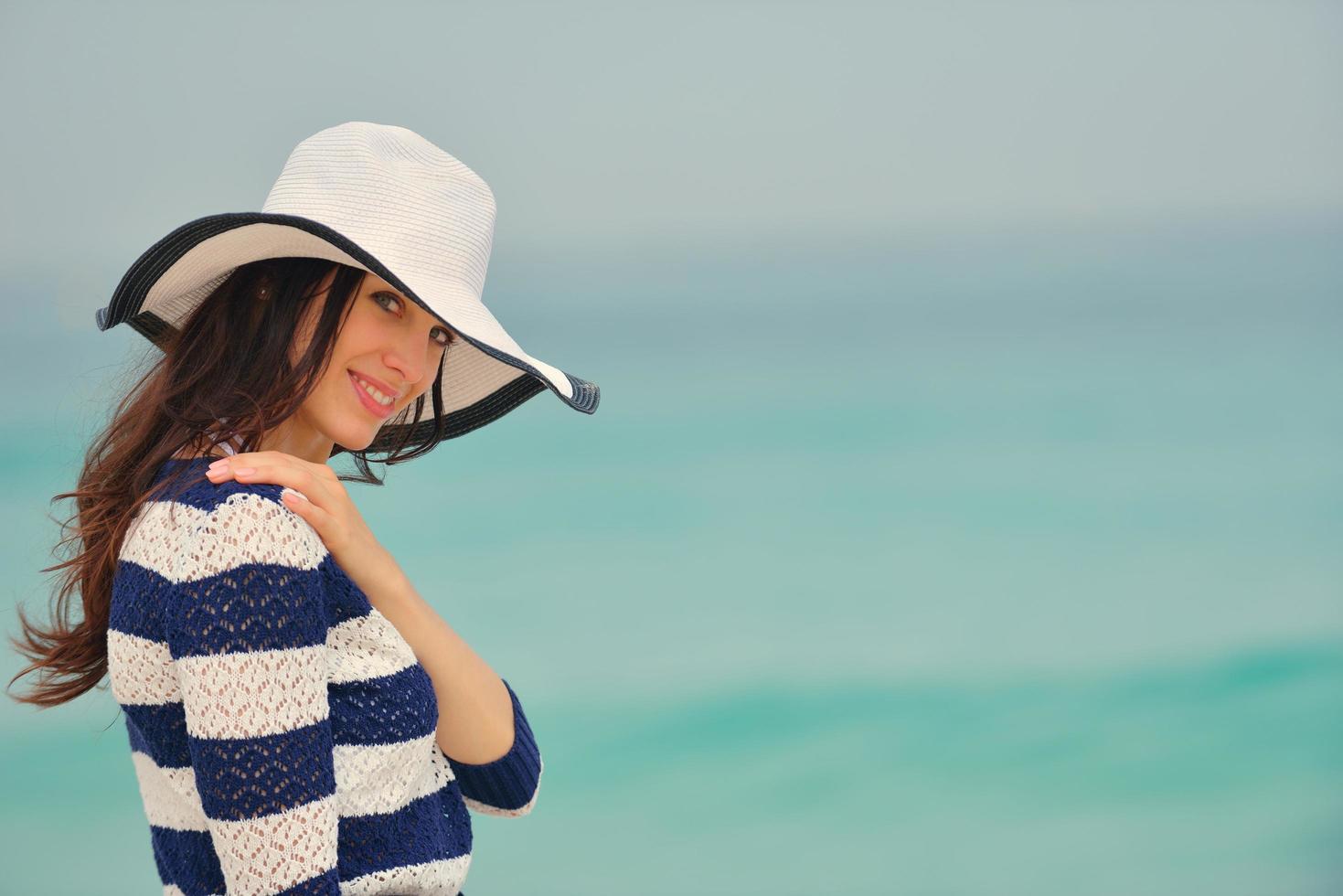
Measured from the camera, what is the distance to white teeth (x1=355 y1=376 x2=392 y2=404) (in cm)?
130

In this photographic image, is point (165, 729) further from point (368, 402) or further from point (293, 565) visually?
point (368, 402)

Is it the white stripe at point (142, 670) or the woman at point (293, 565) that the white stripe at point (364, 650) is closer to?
the woman at point (293, 565)

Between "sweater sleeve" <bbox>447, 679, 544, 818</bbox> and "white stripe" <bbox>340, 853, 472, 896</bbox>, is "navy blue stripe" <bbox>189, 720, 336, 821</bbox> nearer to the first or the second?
"white stripe" <bbox>340, 853, 472, 896</bbox>

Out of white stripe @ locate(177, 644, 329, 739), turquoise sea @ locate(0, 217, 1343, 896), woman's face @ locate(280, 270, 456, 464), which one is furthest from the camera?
turquoise sea @ locate(0, 217, 1343, 896)

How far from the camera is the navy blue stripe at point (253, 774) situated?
103 cm

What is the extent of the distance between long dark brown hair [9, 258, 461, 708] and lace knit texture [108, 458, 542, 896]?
59 millimetres

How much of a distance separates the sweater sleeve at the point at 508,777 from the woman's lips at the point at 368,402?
0.29 m

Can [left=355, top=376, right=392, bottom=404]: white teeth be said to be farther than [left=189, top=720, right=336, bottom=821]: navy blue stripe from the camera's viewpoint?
Yes

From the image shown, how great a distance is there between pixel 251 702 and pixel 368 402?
356 mm

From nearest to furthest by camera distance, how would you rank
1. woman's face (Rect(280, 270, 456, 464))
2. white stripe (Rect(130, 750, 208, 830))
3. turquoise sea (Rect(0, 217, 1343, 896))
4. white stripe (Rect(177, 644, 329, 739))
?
white stripe (Rect(177, 644, 329, 739)) → white stripe (Rect(130, 750, 208, 830)) → woman's face (Rect(280, 270, 456, 464)) → turquoise sea (Rect(0, 217, 1343, 896))

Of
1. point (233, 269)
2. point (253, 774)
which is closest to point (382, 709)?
point (253, 774)

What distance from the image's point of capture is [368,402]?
1302mm

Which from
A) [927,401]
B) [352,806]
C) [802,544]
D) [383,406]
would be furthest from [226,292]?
[927,401]

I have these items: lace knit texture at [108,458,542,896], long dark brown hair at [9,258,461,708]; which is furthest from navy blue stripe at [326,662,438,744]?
long dark brown hair at [9,258,461,708]
